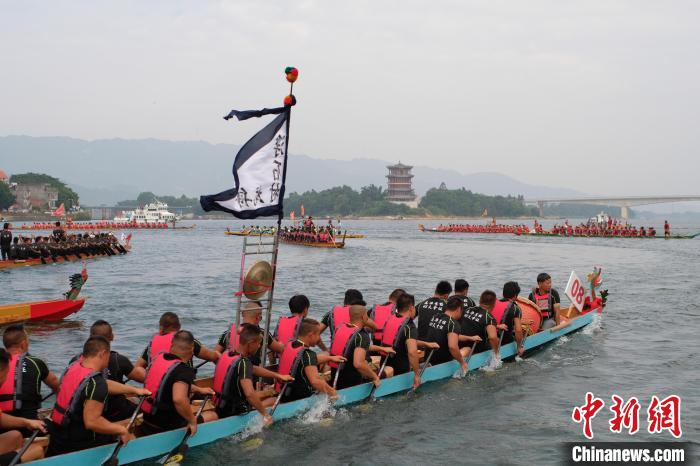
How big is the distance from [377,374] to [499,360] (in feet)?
12.2

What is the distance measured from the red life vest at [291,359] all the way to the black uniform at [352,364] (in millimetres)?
1074

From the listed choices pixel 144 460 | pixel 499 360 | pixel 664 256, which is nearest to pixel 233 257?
pixel 664 256

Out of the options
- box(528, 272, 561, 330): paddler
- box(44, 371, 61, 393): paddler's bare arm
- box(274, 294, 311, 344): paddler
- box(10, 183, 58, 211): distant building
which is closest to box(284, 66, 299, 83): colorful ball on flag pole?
box(274, 294, 311, 344): paddler

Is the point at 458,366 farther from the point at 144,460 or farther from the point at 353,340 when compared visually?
the point at 144,460

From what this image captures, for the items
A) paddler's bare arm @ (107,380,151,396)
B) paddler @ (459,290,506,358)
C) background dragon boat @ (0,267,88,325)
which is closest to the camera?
paddler's bare arm @ (107,380,151,396)

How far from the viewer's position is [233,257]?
180 feet

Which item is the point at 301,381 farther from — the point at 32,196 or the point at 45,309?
the point at 32,196

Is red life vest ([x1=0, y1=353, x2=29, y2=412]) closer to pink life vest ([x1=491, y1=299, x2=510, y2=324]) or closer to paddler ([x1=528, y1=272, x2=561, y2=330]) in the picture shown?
pink life vest ([x1=491, y1=299, x2=510, y2=324])

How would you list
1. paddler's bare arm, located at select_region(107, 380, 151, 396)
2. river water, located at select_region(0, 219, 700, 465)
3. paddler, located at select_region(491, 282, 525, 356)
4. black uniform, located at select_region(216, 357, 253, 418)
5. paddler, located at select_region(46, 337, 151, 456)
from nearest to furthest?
1. paddler, located at select_region(46, 337, 151, 456)
2. paddler's bare arm, located at select_region(107, 380, 151, 396)
3. black uniform, located at select_region(216, 357, 253, 418)
4. river water, located at select_region(0, 219, 700, 465)
5. paddler, located at select_region(491, 282, 525, 356)

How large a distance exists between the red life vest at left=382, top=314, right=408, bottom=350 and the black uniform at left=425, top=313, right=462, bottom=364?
1269 millimetres

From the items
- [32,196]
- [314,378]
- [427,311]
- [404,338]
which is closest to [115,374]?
[314,378]

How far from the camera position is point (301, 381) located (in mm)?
10391

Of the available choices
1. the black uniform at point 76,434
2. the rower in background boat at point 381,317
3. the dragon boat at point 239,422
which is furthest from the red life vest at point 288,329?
the black uniform at point 76,434

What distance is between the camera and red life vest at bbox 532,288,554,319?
16.8 metres
